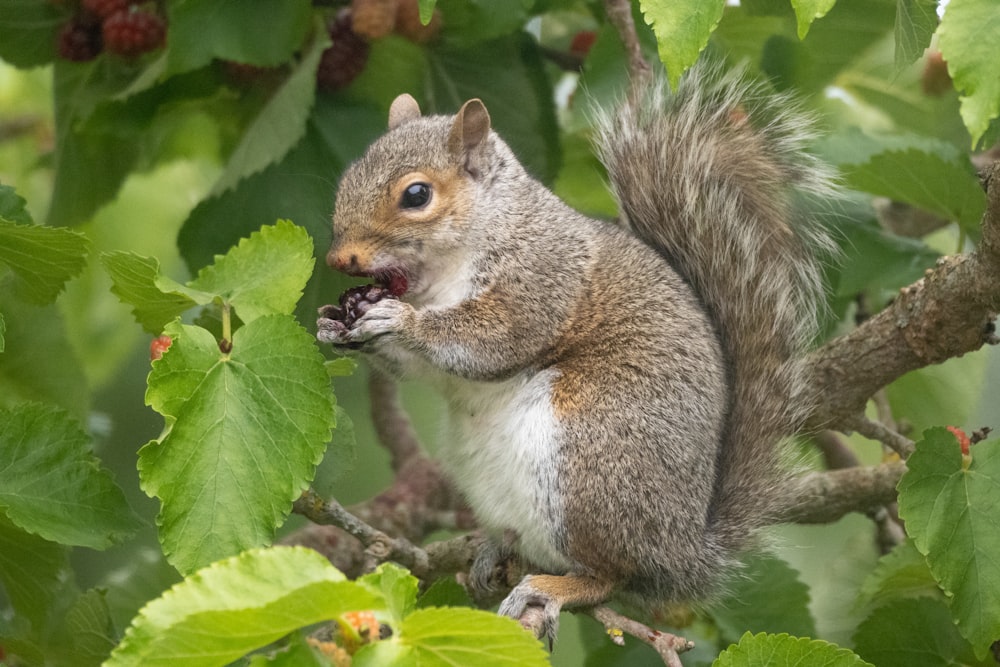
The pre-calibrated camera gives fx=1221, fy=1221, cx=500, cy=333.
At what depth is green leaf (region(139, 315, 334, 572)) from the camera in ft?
3.68

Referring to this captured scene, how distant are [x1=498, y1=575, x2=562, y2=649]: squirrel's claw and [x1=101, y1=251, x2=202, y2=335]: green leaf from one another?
0.50m

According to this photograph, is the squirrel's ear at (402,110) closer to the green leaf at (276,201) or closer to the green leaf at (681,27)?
the green leaf at (276,201)

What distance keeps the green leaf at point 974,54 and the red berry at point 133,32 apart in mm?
1221

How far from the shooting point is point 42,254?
1.31 m

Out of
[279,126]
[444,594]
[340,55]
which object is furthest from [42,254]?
[340,55]

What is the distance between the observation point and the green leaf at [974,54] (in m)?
1.02

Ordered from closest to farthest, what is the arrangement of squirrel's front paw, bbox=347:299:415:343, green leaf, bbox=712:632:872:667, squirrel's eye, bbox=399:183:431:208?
green leaf, bbox=712:632:872:667, squirrel's front paw, bbox=347:299:415:343, squirrel's eye, bbox=399:183:431:208

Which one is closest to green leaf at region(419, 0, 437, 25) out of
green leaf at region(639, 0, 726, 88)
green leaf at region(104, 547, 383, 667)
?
green leaf at region(639, 0, 726, 88)

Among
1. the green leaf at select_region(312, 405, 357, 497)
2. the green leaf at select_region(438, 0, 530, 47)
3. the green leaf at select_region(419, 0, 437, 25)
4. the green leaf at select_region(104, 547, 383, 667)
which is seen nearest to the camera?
the green leaf at select_region(104, 547, 383, 667)

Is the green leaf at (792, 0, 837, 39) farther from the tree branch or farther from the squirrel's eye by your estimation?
the squirrel's eye

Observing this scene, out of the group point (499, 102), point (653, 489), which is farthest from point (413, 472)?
point (653, 489)

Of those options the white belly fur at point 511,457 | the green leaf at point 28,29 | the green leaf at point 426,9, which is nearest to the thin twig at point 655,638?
the white belly fur at point 511,457

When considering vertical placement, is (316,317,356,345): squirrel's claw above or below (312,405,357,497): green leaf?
above

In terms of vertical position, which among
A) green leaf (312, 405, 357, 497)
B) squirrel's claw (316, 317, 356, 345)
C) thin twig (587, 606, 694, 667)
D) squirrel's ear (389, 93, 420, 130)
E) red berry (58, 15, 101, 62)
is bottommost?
thin twig (587, 606, 694, 667)
